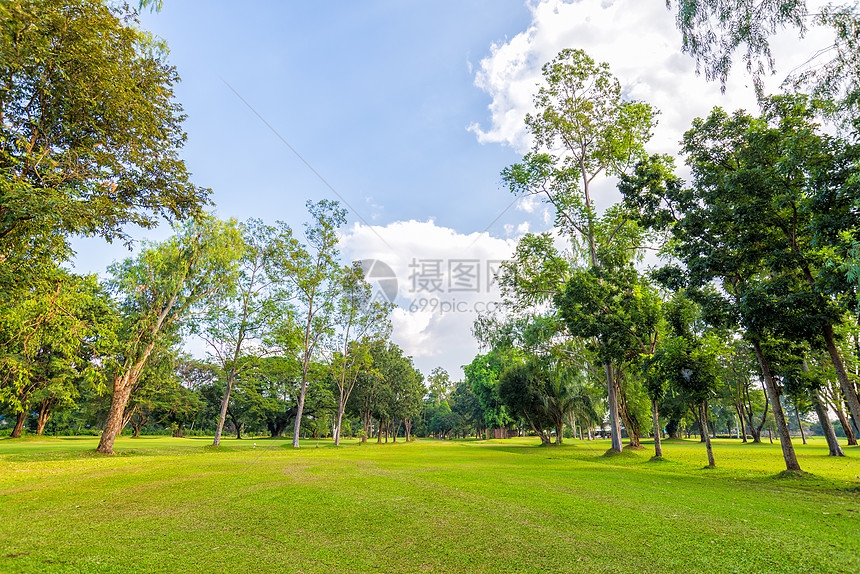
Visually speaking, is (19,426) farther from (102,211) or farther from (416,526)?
(416,526)

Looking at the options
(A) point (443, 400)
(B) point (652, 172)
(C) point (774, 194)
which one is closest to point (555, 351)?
(B) point (652, 172)

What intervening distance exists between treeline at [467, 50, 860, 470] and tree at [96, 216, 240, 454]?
19706 millimetres

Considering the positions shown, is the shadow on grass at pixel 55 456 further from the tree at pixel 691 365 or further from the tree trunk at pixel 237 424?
the tree trunk at pixel 237 424

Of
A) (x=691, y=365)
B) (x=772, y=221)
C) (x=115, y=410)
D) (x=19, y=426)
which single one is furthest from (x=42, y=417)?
(x=772, y=221)

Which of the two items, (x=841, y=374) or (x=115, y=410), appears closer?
(x=841, y=374)

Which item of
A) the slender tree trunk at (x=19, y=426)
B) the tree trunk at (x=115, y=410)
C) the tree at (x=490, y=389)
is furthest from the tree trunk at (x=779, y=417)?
the slender tree trunk at (x=19, y=426)

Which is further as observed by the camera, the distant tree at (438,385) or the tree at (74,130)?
the distant tree at (438,385)

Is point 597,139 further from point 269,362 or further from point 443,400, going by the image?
point 443,400

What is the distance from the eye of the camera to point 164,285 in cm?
2402

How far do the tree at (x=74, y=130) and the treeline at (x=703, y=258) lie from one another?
58.8ft

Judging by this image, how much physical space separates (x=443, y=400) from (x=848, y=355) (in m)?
84.0

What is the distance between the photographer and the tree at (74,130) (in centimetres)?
930

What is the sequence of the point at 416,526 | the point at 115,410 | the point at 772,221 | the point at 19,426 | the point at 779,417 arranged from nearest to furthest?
the point at 416,526 < the point at 772,221 < the point at 779,417 < the point at 115,410 < the point at 19,426

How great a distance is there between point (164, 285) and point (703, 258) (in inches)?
1125
